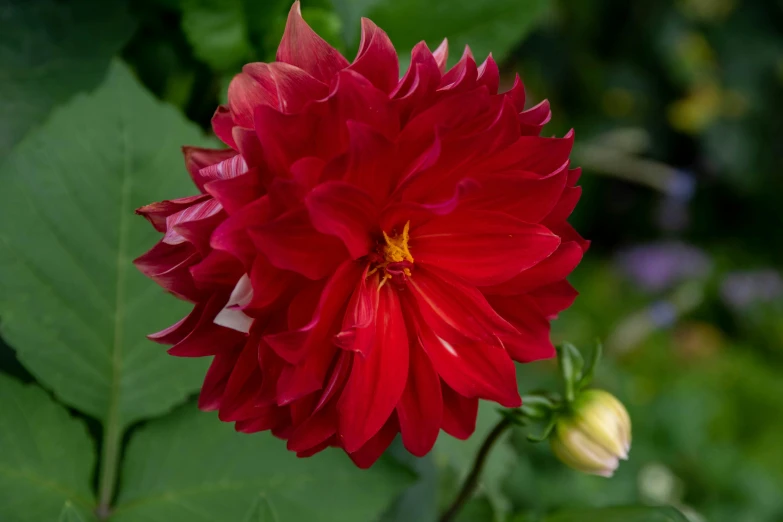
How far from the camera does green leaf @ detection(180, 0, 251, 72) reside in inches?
20.1

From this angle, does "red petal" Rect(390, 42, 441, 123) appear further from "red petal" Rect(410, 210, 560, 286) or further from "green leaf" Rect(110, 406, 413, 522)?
"green leaf" Rect(110, 406, 413, 522)

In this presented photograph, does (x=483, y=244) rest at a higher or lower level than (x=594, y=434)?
higher

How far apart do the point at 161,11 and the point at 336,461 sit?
1.18 feet

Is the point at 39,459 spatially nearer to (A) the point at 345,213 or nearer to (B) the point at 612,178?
(A) the point at 345,213

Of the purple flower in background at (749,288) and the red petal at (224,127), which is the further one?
the purple flower in background at (749,288)

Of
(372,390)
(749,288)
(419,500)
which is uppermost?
(372,390)

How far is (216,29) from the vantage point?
52 cm

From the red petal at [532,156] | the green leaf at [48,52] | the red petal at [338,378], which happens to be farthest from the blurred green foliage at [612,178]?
the red petal at [532,156]

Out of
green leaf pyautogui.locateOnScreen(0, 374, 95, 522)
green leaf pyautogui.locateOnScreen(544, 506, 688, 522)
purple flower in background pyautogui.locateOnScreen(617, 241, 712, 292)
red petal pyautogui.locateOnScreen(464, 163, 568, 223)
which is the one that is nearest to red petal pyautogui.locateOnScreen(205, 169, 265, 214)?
red petal pyautogui.locateOnScreen(464, 163, 568, 223)

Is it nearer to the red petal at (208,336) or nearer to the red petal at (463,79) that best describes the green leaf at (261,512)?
the red petal at (208,336)

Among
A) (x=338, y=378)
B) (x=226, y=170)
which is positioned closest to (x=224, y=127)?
(x=226, y=170)

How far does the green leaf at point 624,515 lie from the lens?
0.44 meters

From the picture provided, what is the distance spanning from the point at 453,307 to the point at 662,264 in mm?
1453

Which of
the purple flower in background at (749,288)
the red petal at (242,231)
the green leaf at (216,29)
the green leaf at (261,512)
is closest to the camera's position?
the red petal at (242,231)
